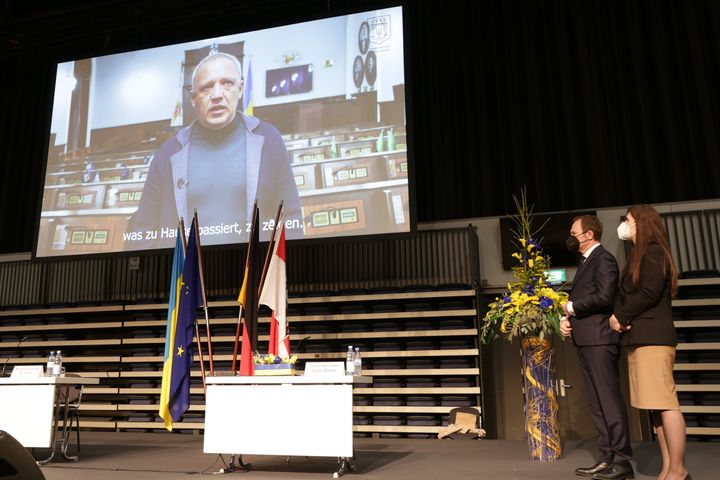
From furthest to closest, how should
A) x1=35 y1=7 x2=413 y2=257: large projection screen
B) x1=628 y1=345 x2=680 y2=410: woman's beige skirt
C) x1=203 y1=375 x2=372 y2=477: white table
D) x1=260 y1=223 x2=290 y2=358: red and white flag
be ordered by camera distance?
x1=35 y1=7 x2=413 y2=257: large projection screen, x1=260 y1=223 x2=290 y2=358: red and white flag, x1=203 y1=375 x2=372 y2=477: white table, x1=628 y1=345 x2=680 y2=410: woman's beige skirt

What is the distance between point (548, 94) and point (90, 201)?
628 cm

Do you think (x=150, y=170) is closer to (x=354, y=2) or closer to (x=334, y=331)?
(x=334, y=331)

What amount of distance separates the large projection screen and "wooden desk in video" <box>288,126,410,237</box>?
0.01 m

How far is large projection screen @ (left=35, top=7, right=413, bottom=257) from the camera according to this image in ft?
22.1

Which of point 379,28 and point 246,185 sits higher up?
point 379,28

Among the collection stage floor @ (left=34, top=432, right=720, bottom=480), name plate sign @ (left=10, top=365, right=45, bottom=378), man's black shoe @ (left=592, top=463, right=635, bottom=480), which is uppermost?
name plate sign @ (left=10, top=365, right=45, bottom=378)

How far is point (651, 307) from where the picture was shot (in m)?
3.21

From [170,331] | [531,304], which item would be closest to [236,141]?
[170,331]

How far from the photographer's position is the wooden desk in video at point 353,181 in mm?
6562

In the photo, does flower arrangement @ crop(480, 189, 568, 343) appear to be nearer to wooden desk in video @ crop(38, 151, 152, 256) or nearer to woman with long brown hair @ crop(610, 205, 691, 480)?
woman with long brown hair @ crop(610, 205, 691, 480)

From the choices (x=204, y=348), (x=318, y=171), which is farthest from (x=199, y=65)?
(x=204, y=348)

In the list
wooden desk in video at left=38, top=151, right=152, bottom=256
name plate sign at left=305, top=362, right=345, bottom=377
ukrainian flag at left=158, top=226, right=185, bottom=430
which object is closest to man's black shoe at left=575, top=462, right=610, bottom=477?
name plate sign at left=305, top=362, right=345, bottom=377

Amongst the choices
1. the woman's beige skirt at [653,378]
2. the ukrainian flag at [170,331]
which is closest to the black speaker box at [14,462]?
the woman's beige skirt at [653,378]

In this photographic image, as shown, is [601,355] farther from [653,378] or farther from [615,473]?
[615,473]
